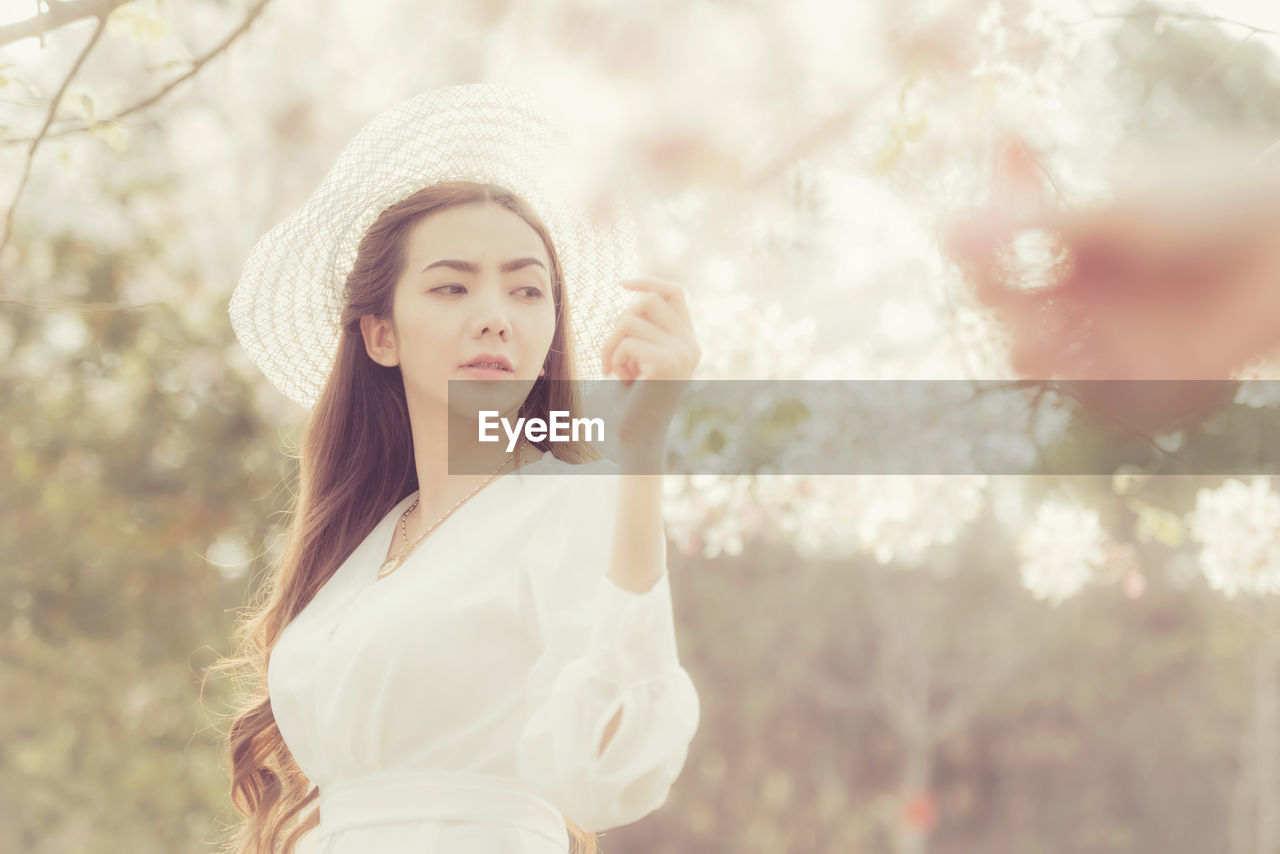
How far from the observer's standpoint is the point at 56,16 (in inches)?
58.1

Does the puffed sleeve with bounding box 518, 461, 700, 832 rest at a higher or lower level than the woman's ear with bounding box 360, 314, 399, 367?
lower

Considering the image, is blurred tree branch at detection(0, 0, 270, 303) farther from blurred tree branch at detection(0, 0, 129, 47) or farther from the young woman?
the young woman

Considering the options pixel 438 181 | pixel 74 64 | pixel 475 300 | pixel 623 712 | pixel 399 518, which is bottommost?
pixel 623 712

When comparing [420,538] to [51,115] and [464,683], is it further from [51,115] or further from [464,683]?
[51,115]

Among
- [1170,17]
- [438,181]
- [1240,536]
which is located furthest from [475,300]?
[1240,536]

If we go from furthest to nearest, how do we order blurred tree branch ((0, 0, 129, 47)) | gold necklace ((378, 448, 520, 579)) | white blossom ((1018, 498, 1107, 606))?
white blossom ((1018, 498, 1107, 606)), blurred tree branch ((0, 0, 129, 47)), gold necklace ((378, 448, 520, 579))

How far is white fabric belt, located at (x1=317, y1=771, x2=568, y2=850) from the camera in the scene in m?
1.11

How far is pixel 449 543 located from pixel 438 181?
45 cm

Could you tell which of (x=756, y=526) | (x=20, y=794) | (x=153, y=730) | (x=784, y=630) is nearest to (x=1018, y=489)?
(x=756, y=526)

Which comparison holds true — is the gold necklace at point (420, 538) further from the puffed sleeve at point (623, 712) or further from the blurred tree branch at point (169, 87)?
the blurred tree branch at point (169, 87)

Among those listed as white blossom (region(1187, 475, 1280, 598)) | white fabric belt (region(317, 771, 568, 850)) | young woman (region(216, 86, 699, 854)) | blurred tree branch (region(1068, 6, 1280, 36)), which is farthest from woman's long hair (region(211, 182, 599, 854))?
white blossom (region(1187, 475, 1280, 598))
